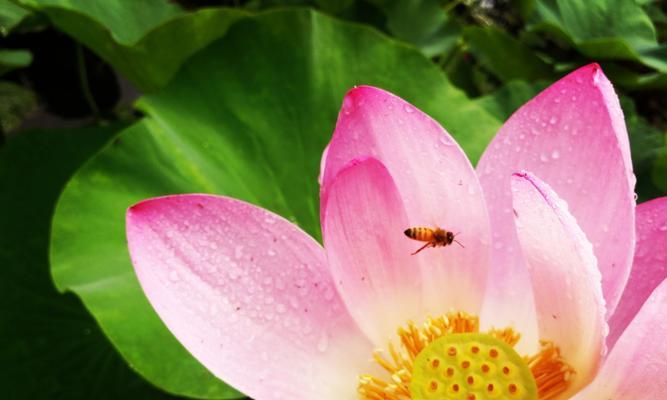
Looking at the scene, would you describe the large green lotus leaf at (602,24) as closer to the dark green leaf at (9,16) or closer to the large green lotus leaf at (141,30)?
the large green lotus leaf at (141,30)

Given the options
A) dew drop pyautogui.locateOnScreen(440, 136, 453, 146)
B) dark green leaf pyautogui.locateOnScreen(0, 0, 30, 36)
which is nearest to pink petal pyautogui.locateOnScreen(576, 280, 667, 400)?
dew drop pyautogui.locateOnScreen(440, 136, 453, 146)

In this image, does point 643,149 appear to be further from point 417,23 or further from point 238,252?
point 238,252

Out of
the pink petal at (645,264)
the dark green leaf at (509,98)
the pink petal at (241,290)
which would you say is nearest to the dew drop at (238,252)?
the pink petal at (241,290)

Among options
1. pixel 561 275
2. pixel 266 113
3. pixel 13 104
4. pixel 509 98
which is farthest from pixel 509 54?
pixel 13 104

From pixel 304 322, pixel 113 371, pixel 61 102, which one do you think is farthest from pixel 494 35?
pixel 61 102

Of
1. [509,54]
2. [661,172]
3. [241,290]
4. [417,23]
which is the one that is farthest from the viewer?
[417,23]

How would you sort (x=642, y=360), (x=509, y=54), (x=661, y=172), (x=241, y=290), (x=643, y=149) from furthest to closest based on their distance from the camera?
(x=509, y=54) → (x=643, y=149) → (x=661, y=172) → (x=241, y=290) → (x=642, y=360)
